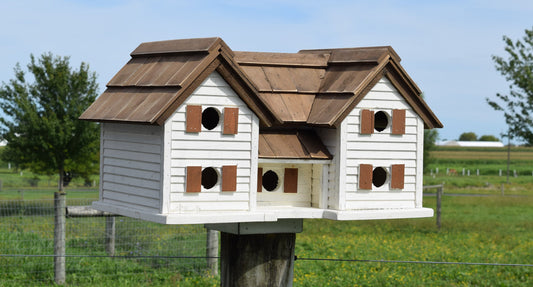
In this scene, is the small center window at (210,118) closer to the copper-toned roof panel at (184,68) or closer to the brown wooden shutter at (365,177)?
the copper-toned roof panel at (184,68)

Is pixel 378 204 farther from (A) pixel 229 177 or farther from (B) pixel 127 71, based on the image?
(B) pixel 127 71

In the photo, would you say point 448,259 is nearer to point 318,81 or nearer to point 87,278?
point 87,278

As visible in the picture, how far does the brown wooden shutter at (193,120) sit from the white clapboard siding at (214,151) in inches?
1.4

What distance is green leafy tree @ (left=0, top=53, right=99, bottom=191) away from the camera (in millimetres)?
24484

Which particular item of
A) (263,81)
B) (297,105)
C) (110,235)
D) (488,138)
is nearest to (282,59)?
(263,81)

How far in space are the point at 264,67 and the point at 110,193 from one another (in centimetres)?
176

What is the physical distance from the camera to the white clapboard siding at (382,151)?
6500 mm

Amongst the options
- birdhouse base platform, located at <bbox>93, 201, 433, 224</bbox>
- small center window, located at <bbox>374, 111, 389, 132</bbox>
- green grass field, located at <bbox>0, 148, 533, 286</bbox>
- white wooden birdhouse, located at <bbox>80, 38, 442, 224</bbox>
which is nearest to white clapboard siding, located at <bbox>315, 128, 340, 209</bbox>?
white wooden birdhouse, located at <bbox>80, 38, 442, 224</bbox>

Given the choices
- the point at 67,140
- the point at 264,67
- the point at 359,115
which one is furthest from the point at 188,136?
the point at 67,140

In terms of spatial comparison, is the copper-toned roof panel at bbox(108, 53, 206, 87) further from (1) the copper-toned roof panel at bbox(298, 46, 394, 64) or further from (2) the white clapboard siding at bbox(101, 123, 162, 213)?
(1) the copper-toned roof panel at bbox(298, 46, 394, 64)

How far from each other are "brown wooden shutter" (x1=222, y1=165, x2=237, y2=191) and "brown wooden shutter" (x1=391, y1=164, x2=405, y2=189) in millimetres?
1537

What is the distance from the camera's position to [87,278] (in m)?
11.6

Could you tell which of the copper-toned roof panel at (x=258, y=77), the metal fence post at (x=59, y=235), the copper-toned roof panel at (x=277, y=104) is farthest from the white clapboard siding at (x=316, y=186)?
the metal fence post at (x=59, y=235)

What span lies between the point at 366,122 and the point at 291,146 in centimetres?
69
